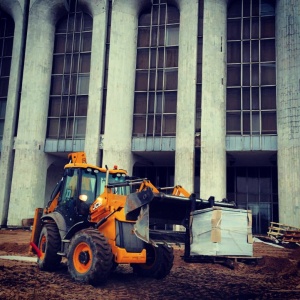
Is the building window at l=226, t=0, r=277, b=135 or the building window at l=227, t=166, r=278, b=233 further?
the building window at l=227, t=166, r=278, b=233

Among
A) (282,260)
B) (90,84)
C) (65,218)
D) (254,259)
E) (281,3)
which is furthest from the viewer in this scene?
(90,84)

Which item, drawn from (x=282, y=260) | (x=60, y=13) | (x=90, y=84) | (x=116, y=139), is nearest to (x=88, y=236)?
(x=282, y=260)

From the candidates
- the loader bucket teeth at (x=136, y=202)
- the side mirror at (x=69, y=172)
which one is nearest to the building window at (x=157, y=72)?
the side mirror at (x=69, y=172)

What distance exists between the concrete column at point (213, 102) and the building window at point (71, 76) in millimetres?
9633

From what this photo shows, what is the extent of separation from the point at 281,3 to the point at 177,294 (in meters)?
24.5

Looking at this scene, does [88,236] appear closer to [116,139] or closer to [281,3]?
[116,139]

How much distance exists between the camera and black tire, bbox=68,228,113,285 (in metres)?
8.34

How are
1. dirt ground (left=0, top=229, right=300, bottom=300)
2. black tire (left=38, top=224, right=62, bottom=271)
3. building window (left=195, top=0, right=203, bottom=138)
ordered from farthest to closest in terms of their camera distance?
building window (left=195, top=0, right=203, bottom=138), black tire (left=38, top=224, right=62, bottom=271), dirt ground (left=0, top=229, right=300, bottom=300)

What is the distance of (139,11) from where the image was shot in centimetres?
3023

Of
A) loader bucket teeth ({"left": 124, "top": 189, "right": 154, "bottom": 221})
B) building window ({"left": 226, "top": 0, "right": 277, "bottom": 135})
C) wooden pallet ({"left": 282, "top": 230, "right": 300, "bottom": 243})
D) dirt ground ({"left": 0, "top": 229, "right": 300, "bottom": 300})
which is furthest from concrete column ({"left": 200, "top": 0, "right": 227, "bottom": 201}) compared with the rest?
loader bucket teeth ({"left": 124, "top": 189, "right": 154, "bottom": 221})

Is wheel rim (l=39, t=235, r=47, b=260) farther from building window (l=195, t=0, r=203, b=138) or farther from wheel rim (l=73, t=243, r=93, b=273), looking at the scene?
building window (l=195, t=0, r=203, b=138)

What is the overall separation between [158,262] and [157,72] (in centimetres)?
2105

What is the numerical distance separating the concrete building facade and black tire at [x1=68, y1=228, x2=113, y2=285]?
17.3 meters

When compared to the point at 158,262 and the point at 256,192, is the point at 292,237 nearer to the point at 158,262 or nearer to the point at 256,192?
the point at 256,192
